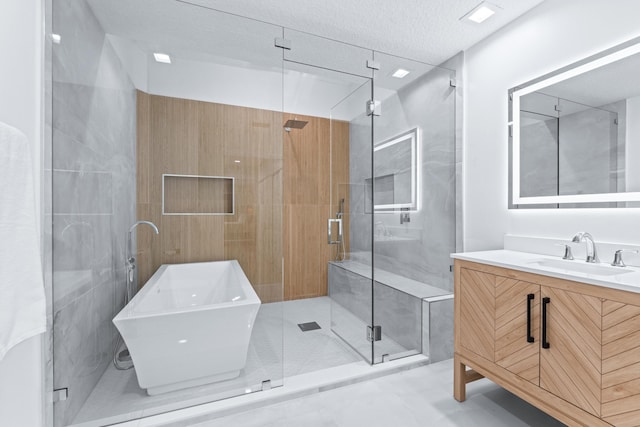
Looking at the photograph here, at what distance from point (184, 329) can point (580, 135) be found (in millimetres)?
2669

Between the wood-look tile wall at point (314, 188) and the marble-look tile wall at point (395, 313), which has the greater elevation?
the wood-look tile wall at point (314, 188)

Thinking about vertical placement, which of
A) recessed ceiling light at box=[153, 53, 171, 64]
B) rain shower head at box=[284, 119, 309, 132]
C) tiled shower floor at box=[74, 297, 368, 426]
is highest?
recessed ceiling light at box=[153, 53, 171, 64]

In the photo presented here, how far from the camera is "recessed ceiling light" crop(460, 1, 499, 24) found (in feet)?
6.58

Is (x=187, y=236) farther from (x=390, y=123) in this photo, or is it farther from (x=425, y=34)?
(x=425, y=34)

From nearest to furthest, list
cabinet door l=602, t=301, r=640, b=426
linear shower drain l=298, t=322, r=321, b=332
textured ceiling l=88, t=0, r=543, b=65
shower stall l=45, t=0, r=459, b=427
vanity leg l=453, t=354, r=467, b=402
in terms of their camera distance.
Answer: cabinet door l=602, t=301, r=640, b=426
shower stall l=45, t=0, r=459, b=427
vanity leg l=453, t=354, r=467, b=402
textured ceiling l=88, t=0, r=543, b=65
linear shower drain l=298, t=322, r=321, b=332

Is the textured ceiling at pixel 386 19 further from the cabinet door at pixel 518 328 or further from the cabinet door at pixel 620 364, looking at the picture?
the cabinet door at pixel 620 364

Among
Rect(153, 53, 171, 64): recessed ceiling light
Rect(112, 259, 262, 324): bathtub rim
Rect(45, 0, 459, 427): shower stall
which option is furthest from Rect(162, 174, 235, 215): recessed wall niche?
Rect(153, 53, 171, 64): recessed ceiling light

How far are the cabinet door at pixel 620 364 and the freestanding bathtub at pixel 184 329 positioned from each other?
1.69 meters

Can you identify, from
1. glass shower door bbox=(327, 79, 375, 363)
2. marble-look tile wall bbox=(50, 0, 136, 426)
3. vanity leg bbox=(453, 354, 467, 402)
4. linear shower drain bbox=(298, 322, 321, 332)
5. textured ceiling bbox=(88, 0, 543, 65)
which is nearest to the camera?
marble-look tile wall bbox=(50, 0, 136, 426)

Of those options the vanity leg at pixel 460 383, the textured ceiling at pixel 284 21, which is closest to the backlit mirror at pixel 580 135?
the textured ceiling at pixel 284 21

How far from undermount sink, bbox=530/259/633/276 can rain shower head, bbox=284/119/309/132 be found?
201 centimetres

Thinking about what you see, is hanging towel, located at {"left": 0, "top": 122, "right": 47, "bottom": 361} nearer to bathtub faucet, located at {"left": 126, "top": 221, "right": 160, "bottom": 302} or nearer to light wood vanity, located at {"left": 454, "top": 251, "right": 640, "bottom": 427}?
bathtub faucet, located at {"left": 126, "top": 221, "right": 160, "bottom": 302}

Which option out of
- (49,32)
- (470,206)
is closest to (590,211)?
(470,206)

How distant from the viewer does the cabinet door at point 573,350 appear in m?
1.21
